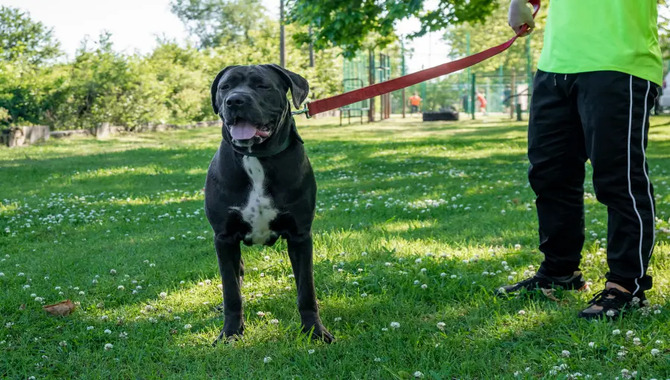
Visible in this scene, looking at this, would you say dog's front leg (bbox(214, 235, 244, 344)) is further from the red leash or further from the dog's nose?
the red leash

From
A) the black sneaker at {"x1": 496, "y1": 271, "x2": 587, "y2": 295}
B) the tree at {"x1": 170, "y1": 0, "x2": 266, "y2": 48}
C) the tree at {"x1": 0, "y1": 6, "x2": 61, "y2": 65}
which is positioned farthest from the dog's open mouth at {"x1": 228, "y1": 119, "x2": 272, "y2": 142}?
the tree at {"x1": 170, "y1": 0, "x2": 266, "y2": 48}

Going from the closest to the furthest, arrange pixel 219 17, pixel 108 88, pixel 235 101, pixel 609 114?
pixel 235 101
pixel 609 114
pixel 108 88
pixel 219 17

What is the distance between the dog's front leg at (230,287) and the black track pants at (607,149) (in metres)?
1.87

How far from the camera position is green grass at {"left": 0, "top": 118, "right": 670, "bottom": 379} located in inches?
119

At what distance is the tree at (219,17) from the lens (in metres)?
71.7

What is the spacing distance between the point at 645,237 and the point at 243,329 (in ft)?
7.24

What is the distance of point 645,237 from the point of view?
3.44 meters

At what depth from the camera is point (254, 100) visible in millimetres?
3133

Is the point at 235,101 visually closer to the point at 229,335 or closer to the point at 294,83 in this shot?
the point at 294,83

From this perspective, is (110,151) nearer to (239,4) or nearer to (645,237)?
(645,237)

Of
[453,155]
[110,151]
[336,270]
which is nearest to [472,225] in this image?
[336,270]

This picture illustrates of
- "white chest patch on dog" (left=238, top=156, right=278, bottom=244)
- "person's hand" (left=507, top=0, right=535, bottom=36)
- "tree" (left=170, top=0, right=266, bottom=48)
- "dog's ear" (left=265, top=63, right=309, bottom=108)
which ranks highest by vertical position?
"tree" (left=170, top=0, right=266, bottom=48)

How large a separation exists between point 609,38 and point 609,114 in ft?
1.33

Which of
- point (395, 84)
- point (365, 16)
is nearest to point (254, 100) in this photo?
point (395, 84)
